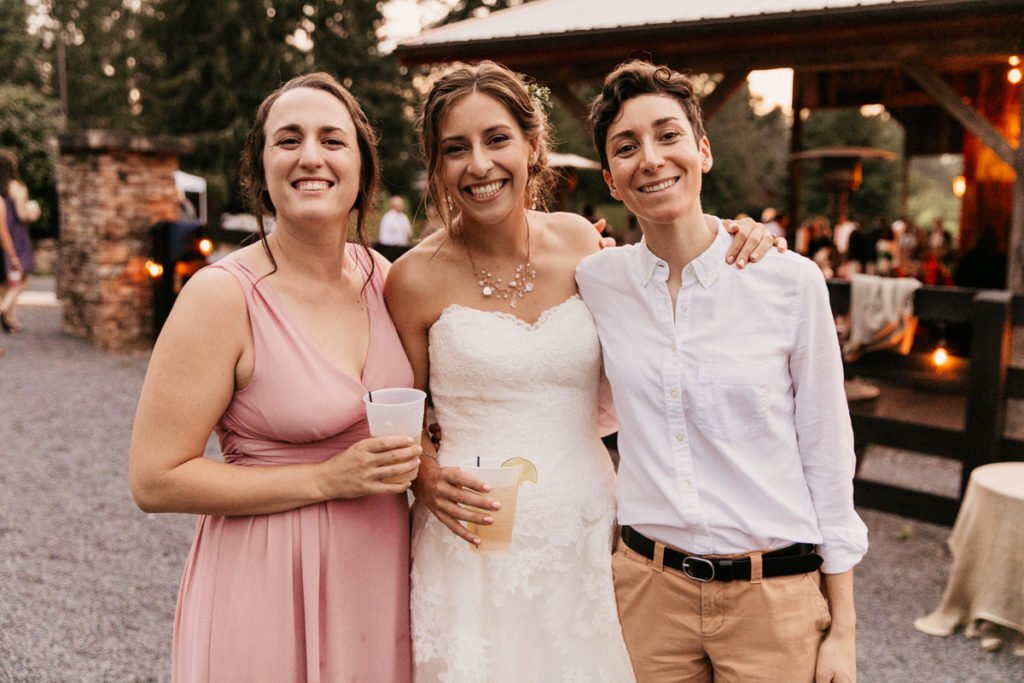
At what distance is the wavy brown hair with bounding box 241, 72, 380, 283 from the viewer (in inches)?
83.2

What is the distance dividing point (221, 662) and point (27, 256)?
11235 mm

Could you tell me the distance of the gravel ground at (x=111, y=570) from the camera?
389cm

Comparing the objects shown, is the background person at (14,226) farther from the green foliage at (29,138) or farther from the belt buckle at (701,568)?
the green foliage at (29,138)

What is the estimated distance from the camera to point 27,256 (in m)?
11.3

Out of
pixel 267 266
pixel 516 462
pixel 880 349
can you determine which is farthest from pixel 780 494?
pixel 880 349

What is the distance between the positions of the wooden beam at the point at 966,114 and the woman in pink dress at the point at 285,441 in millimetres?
6439

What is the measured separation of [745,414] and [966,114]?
6226 millimetres

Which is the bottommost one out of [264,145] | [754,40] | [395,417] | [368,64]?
[395,417]

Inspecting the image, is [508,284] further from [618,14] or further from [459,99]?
[618,14]

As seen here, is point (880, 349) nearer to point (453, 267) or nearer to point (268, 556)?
point (453, 267)

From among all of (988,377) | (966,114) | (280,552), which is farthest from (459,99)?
(966,114)

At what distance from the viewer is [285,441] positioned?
2.01 metres

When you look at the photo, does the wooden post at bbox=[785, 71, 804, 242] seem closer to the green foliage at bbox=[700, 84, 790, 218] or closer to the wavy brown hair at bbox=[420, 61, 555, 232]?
the wavy brown hair at bbox=[420, 61, 555, 232]

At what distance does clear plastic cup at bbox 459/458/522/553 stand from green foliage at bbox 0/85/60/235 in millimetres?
25857
